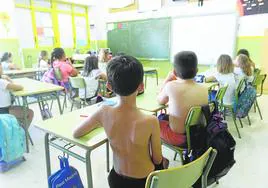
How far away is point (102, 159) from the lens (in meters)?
2.49

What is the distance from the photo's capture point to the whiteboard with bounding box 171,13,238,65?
5.47 m

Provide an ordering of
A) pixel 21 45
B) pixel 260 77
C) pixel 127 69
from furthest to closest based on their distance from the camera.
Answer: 1. pixel 21 45
2. pixel 260 77
3. pixel 127 69

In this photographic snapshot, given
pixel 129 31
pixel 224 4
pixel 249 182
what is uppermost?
pixel 224 4

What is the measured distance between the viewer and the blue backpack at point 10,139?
2.16 meters

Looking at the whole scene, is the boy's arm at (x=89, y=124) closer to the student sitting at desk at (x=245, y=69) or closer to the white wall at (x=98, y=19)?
the student sitting at desk at (x=245, y=69)

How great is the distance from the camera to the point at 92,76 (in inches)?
131

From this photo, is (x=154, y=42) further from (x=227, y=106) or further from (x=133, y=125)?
(x=133, y=125)

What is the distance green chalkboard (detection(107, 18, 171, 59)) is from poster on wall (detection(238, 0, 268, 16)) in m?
1.93

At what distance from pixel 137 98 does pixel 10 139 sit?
1.31 metres

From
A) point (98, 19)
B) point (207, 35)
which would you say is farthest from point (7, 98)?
point (98, 19)

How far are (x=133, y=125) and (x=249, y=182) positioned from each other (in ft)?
5.11

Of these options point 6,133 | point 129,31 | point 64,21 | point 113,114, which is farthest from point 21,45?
point 113,114

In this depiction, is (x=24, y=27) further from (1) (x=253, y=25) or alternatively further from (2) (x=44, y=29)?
(1) (x=253, y=25)

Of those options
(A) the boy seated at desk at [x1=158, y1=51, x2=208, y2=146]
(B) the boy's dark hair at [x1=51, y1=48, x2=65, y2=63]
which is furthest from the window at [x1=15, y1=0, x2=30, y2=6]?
(A) the boy seated at desk at [x1=158, y1=51, x2=208, y2=146]
